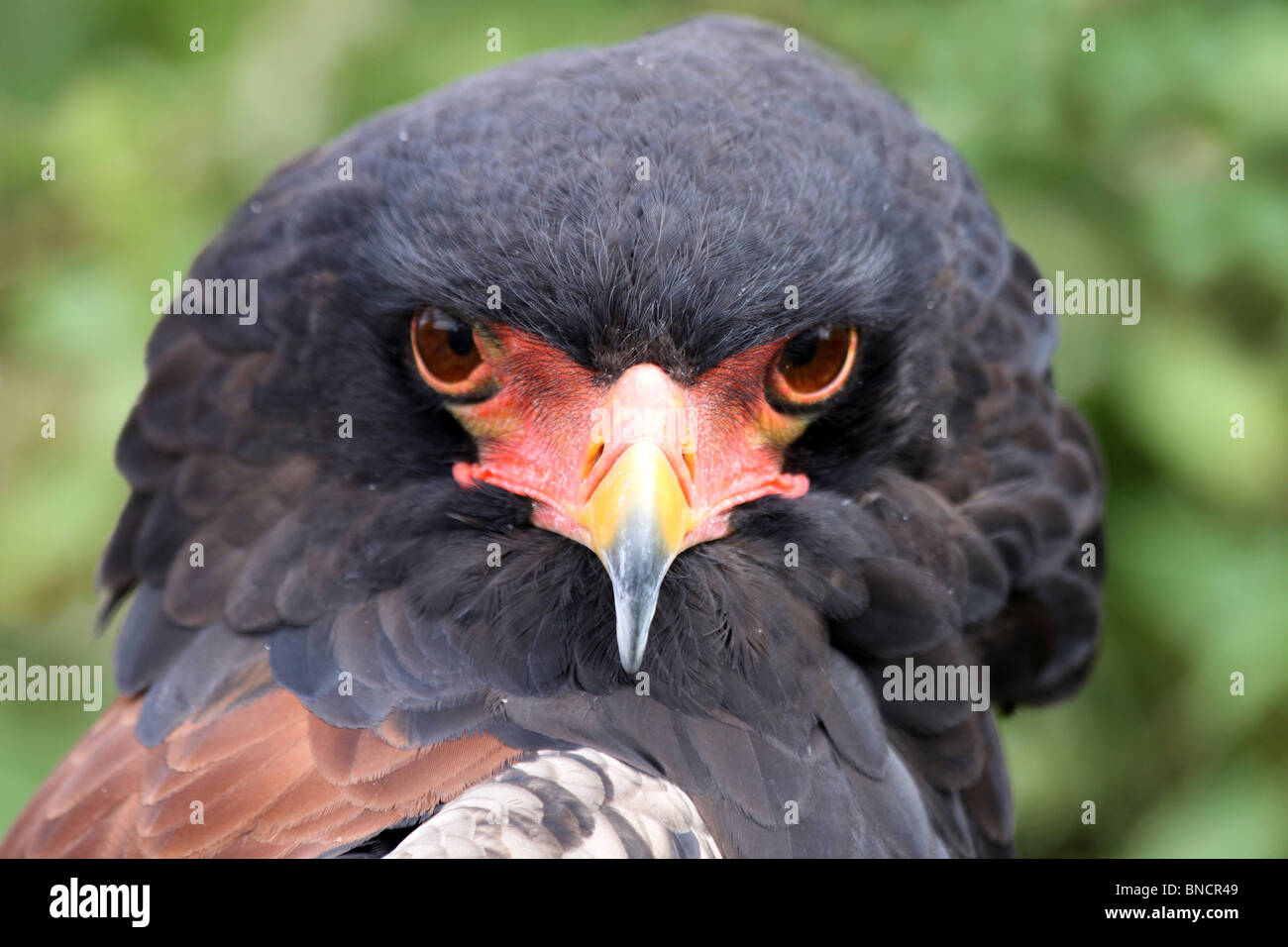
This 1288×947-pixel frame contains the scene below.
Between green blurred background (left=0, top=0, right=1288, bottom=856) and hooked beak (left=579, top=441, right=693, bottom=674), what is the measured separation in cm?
179

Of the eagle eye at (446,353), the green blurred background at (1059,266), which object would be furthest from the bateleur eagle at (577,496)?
the green blurred background at (1059,266)

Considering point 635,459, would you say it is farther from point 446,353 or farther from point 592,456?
point 446,353

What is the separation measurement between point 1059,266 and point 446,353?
1.98 meters

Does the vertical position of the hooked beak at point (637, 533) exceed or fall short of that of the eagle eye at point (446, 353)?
it falls short

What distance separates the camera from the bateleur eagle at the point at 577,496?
7.43 ft

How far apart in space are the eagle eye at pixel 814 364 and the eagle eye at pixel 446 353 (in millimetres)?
469

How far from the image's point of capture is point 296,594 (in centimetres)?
242

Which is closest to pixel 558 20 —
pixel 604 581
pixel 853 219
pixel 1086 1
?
pixel 1086 1

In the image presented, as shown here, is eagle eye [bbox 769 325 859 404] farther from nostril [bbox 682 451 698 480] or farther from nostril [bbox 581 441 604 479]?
nostril [bbox 581 441 604 479]

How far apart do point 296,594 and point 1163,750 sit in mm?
2601

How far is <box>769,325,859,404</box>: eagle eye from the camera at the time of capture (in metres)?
2.41

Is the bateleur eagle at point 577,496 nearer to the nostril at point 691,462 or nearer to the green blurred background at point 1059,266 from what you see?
A: the nostril at point 691,462

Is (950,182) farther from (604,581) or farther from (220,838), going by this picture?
(220,838)

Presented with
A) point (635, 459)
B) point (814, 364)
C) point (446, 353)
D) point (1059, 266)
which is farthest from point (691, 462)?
point (1059, 266)
